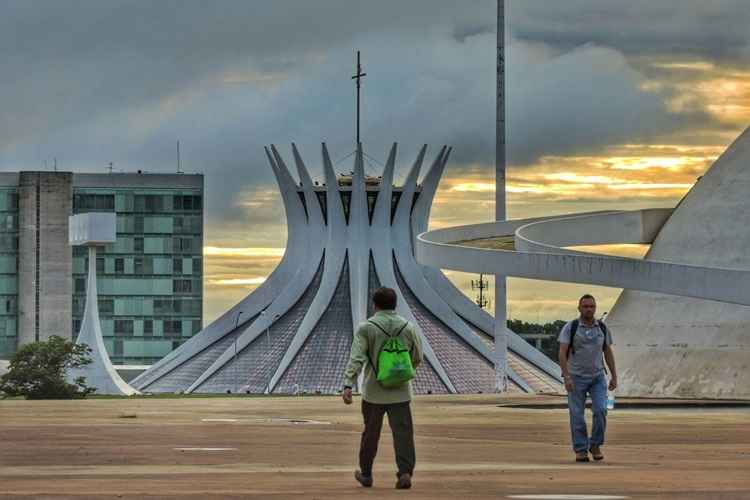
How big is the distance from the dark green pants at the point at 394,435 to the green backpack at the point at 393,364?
21cm

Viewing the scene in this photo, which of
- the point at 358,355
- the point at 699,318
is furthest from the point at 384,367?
the point at 699,318

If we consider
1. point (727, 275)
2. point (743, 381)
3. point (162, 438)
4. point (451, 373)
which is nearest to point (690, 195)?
point (743, 381)

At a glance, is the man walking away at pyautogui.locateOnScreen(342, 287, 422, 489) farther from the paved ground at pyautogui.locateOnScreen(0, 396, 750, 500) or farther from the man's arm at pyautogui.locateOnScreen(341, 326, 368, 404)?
the paved ground at pyautogui.locateOnScreen(0, 396, 750, 500)

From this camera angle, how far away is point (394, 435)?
15.4m

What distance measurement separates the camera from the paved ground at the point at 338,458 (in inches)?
551

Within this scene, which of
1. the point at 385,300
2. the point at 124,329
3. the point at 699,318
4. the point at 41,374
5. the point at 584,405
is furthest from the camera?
the point at 124,329

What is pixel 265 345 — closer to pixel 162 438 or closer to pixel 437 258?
pixel 437 258

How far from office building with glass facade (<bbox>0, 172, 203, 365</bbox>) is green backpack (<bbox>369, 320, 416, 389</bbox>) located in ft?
409

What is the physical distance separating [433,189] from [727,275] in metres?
70.0

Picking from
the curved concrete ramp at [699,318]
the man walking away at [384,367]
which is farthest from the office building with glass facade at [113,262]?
the man walking away at [384,367]

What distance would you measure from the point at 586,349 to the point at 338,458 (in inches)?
109

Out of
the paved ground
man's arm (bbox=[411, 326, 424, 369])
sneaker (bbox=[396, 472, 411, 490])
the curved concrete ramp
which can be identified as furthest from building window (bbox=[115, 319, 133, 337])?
sneaker (bbox=[396, 472, 411, 490])

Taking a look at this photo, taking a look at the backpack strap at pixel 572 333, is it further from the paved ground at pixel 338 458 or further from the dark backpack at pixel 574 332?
the paved ground at pixel 338 458

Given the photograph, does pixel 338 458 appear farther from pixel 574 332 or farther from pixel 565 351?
pixel 574 332
